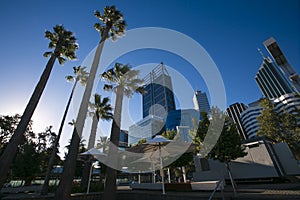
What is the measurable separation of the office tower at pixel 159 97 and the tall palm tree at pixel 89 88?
70505 mm

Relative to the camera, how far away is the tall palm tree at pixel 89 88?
718 centimetres

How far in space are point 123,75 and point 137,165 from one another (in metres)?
12.1

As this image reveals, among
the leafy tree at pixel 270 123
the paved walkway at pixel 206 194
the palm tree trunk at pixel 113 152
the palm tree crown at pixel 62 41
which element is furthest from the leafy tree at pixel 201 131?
the leafy tree at pixel 270 123

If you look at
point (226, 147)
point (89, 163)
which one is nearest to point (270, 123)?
point (226, 147)

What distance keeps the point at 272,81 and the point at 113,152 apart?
115875mm

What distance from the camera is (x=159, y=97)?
87.6 m

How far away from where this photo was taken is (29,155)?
17.3 m

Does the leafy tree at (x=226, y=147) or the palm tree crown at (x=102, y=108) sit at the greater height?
the palm tree crown at (x=102, y=108)

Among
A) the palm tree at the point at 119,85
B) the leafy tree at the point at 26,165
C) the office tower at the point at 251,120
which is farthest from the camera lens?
the office tower at the point at 251,120

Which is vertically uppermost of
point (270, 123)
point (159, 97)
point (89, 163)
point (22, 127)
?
point (159, 97)

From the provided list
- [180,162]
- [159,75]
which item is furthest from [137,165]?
[159,75]

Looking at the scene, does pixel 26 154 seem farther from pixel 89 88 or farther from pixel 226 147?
pixel 226 147

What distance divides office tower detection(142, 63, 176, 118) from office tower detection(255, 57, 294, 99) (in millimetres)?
57691

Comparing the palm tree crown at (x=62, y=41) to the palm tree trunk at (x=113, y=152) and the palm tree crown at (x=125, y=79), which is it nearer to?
the palm tree crown at (x=125, y=79)
